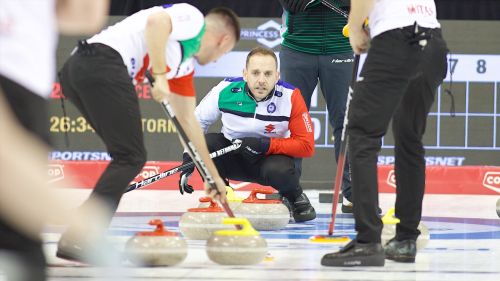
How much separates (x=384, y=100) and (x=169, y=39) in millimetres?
843

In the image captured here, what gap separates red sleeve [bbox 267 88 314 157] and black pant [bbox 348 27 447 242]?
1788 mm

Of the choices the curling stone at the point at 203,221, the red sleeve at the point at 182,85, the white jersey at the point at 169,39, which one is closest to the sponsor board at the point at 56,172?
the curling stone at the point at 203,221

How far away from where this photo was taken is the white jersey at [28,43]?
5.68 feet

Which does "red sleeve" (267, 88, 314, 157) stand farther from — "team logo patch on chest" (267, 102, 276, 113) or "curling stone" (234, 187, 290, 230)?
"curling stone" (234, 187, 290, 230)

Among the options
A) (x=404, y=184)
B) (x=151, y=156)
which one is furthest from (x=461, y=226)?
(x=151, y=156)

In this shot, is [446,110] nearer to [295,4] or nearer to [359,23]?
[295,4]

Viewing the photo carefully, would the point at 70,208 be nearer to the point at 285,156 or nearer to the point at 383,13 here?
the point at 383,13

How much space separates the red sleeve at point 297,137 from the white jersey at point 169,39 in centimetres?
169

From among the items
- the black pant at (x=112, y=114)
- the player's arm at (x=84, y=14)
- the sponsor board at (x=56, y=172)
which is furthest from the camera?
the sponsor board at (x=56, y=172)

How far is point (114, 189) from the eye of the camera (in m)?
3.39

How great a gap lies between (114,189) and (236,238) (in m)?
0.47

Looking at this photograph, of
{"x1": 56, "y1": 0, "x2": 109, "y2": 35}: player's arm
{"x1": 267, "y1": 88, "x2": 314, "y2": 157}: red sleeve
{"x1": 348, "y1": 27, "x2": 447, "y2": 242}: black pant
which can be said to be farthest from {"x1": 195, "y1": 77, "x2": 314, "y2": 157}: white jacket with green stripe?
{"x1": 56, "y1": 0, "x2": 109, "y2": 35}: player's arm

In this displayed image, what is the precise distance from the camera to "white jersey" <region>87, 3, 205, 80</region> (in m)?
3.54

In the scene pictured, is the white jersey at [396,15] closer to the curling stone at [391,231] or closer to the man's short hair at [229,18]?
the man's short hair at [229,18]
